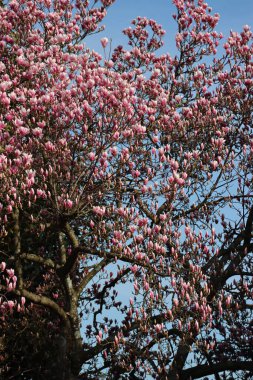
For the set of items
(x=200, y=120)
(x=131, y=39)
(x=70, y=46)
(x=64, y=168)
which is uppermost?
(x=131, y=39)

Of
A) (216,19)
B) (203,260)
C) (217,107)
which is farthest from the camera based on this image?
(216,19)

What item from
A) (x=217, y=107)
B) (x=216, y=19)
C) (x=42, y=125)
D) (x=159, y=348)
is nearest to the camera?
(x=159, y=348)

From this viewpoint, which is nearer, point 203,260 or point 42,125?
point 42,125

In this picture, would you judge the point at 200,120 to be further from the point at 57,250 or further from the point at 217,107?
the point at 57,250

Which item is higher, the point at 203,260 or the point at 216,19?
the point at 216,19

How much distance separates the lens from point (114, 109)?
1068cm

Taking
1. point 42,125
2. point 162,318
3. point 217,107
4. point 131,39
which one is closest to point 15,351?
point 162,318

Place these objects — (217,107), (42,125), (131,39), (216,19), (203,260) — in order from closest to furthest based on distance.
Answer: (42,125)
(203,260)
(217,107)
(216,19)
(131,39)

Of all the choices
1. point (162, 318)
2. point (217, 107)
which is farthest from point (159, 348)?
point (217, 107)

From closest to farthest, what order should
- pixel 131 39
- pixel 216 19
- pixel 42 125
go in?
pixel 42 125 → pixel 216 19 → pixel 131 39

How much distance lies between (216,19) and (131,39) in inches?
110

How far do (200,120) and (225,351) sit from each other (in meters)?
5.77

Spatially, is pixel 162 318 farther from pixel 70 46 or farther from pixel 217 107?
pixel 70 46

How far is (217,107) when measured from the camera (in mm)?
14375
